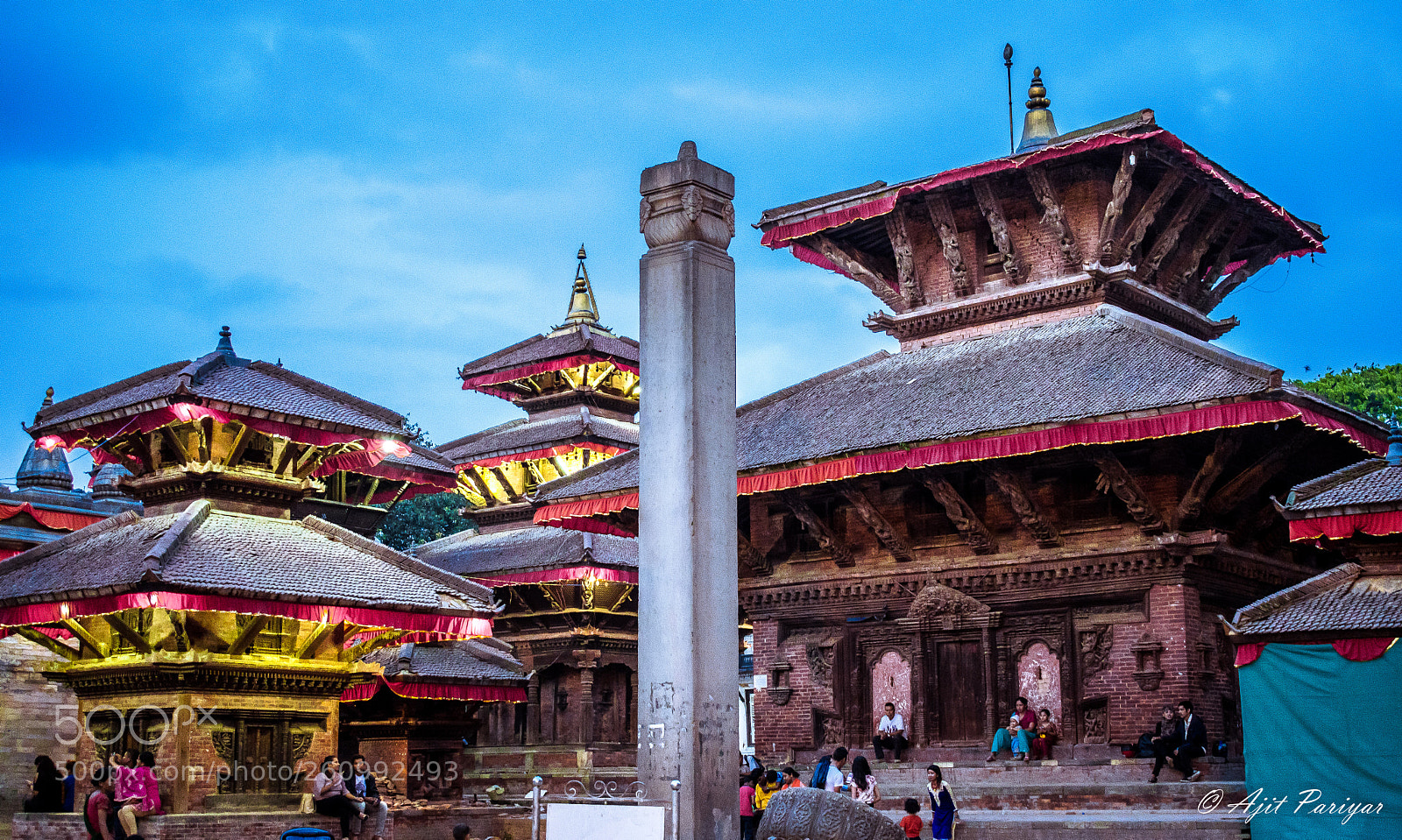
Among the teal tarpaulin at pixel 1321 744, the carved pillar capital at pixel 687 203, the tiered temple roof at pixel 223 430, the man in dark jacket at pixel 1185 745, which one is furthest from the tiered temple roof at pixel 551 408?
the carved pillar capital at pixel 687 203

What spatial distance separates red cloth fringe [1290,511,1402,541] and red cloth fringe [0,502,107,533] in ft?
78.6

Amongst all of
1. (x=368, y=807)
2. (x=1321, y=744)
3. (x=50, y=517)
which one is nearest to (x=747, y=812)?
(x=1321, y=744)

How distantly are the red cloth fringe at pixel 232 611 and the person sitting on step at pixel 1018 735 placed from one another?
27.2 ft

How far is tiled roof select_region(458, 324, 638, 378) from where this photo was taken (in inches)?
1677

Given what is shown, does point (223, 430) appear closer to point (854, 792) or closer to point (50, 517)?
point (50, 517)

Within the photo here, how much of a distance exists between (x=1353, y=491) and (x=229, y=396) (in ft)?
52.8

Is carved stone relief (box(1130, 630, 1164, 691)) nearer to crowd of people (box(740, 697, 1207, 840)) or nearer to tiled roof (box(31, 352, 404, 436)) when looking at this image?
crowd of people (box(740, 697, 1207, 840))

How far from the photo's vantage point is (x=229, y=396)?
22.0 meters

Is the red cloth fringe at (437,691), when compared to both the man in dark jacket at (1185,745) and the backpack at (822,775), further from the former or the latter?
the man in dark jacket at (1185,745)

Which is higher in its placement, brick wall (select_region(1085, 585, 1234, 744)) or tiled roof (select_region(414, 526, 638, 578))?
tiled roof (select_region(414, 526, 638, 578))

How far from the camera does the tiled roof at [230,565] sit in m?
19.6

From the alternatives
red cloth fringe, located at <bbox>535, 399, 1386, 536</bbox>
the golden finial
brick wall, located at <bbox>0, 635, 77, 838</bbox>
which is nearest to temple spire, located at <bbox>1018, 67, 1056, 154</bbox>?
the golden finial

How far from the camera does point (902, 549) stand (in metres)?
23.6

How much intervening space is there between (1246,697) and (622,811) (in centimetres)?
1014
